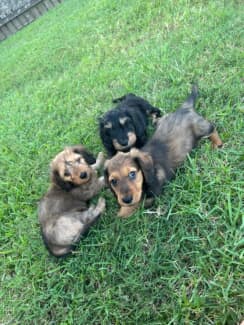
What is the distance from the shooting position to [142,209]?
10.5 ft

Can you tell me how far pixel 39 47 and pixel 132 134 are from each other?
6.49 meters

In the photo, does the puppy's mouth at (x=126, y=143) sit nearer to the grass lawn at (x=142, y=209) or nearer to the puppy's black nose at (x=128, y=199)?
the grass lawn at (x=142, y=209)

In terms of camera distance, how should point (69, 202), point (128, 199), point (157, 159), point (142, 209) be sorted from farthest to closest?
point (69, 202) < point (157, 159) < point (142, 209) < point (128, 199)

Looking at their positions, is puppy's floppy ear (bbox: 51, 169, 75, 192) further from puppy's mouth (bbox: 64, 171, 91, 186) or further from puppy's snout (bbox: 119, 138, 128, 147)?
puppy's snout (bbox: 119, 138, 128, 147)

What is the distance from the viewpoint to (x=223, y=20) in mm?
5117

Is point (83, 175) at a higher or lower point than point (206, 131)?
higher

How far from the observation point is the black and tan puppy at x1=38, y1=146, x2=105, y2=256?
10.9 ft

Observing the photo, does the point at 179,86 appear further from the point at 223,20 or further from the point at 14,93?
the point at 14,93

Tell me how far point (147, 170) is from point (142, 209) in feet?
1.23

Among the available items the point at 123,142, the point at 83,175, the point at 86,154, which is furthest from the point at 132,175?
the point at 86,154

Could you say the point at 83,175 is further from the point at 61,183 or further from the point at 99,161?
the point at 99,161

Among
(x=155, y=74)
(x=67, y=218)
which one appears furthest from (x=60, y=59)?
(x=67, y=218)

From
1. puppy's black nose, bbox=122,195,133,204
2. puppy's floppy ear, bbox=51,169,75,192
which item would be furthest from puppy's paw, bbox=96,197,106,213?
puppy's black nose, bbox=122,195,133,204

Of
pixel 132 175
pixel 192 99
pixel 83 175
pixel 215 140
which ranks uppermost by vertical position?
pixel 132 175
